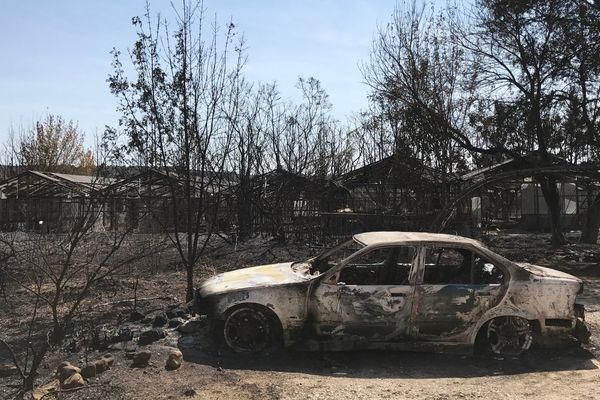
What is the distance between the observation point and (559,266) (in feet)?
50.2

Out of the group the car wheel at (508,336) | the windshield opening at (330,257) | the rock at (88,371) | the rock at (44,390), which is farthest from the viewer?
the windshield opening at (330,257)

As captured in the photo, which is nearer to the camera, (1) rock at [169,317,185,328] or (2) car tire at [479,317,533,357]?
(2) car tire at [479,317,533,357]

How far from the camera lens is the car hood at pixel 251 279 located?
6.66m

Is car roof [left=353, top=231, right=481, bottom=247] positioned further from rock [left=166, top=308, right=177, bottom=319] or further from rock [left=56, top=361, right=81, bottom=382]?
rock [left=56, top=361, right=81, bottom=382]

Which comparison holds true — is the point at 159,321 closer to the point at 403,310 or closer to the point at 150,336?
the point at 150,336

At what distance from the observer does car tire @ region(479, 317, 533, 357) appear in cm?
677

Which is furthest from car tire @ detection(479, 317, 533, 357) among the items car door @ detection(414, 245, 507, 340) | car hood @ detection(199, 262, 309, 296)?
car hood @ detection(199, 262, 309, 296)

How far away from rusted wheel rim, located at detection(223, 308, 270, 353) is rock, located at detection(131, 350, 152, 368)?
37.1 inches

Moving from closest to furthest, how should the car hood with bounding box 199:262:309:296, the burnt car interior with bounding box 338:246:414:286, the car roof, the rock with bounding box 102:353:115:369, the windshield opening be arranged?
the rock with bounding box 102:353:115:369 → the car hood with bounding box 199:262:309:296 → the car roof → the burnt car interior with bounding box 338:246:414:286 → the windshield opening

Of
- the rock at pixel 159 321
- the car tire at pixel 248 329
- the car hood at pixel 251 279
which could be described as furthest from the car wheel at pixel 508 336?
the rock at pixel 159 321

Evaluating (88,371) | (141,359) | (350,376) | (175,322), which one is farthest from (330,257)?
(88,371)

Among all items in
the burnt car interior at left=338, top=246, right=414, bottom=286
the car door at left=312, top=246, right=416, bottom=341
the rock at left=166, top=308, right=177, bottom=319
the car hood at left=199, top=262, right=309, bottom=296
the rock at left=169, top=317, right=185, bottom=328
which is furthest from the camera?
the rock at left=166, top=308, right=177, bottom=319

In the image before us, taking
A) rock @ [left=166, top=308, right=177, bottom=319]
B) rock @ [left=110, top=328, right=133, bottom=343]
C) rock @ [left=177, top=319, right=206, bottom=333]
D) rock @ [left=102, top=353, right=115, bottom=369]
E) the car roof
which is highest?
the car roof

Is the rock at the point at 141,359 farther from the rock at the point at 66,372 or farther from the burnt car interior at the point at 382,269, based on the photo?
the burnt car interior at the point at 382,269
